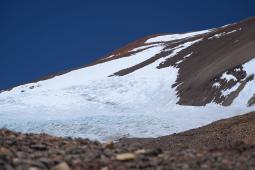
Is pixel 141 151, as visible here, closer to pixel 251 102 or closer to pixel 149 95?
pixel 251 102

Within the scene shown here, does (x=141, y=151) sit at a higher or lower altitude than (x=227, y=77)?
lower

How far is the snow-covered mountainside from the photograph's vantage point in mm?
31928

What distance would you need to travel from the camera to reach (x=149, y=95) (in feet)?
145

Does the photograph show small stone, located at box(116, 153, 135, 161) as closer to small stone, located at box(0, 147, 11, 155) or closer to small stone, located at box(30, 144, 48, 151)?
small stone, located at box(30, 144, 48, 151)

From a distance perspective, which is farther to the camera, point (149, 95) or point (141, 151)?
point (149, 95)

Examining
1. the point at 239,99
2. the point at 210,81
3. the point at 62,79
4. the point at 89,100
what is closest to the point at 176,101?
the point at 210,81

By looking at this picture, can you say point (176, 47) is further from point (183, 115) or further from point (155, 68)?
point (183, 115)

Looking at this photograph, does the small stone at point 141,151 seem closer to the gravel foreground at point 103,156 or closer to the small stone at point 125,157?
the gravel foreground at point 103,156

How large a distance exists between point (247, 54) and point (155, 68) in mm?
13824

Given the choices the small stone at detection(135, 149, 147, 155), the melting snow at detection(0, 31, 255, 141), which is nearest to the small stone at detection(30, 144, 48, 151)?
the small stone at detection(135, 149, 147, 155)

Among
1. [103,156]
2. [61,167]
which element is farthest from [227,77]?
[61,167]

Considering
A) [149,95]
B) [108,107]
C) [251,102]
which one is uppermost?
[149,95]

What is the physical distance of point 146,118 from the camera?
33.0 m

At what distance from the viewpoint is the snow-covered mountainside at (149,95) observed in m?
31.9
